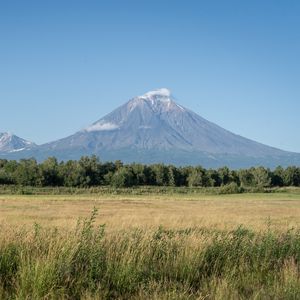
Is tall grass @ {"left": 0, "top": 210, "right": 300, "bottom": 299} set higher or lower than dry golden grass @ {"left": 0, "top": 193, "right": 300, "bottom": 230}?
higher

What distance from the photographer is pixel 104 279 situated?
28.4ft

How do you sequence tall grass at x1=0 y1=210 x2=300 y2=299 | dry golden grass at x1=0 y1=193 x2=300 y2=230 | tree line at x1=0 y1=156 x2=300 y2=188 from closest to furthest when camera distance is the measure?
tall grass at x1=0 y1=210 x2=300 y2=299 → dry golden grass at x1=0 y1=193 x2=300 y2=230 → tree line at x1=0 y1=156 x2=300 y2=188

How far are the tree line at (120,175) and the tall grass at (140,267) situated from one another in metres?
106

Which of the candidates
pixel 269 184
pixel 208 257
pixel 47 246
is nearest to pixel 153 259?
pixel 208 257

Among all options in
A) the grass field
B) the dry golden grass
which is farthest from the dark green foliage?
the grass field

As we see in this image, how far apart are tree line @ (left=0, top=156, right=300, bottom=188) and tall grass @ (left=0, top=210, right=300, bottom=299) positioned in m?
106

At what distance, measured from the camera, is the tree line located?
115538mm

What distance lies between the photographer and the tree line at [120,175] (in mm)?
115538

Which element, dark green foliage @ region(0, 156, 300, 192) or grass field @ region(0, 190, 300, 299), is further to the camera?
dark green foliage @ region(0, 156, 300, 192)

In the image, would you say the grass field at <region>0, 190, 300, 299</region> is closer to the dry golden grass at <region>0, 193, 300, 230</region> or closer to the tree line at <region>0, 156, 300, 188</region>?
the dry golden grass at <region>0, 193, 300, 230</region>

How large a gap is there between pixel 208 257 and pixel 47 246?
10.4 ft

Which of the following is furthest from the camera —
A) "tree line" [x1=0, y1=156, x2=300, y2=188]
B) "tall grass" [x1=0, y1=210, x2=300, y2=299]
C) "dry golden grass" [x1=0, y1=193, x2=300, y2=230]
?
"tree line" [x1=0, y1=156, x2=300, y2=188]

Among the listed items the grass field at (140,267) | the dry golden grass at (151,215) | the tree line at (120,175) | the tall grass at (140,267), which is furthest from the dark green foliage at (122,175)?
the tall grass at (140,267)

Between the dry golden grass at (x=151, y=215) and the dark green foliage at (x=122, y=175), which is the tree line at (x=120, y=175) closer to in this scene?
the dark green foliage at (x=122, y=175)
